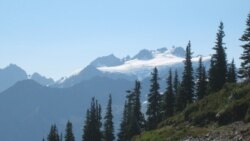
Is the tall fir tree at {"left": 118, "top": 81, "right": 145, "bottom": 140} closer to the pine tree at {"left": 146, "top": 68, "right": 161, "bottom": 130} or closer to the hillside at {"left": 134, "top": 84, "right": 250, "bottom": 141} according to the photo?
the pine tree at {"left": 146, "top": 68, "right": 161, "bottom": 130}

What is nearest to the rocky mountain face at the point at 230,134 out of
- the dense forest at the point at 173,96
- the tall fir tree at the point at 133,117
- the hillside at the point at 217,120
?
the hillside at the point at 217,120

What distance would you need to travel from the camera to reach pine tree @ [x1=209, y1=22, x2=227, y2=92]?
81.6m

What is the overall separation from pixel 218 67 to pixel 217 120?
137 feet

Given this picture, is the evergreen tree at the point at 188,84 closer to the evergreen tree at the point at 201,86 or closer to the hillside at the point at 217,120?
the evergreen tree at the point at 201,86

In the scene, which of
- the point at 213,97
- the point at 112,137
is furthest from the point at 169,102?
the point at 213,97

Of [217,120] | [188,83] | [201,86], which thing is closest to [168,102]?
[188,83]

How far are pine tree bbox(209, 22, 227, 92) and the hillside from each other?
30.0 metres

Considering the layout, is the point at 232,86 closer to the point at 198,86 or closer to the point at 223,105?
the point at 223,105

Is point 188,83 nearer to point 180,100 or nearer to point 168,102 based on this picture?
point 180,100

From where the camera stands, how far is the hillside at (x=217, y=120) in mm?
36312

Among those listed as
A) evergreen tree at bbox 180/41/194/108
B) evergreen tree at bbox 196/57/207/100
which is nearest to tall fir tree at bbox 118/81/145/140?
evergreen tree at bbox 180/41/194/108

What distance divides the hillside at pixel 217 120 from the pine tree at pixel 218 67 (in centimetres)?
2997

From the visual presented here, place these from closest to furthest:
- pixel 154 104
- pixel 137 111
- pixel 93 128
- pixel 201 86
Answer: pixel 201 86
pixel 154 104
pixel 137 111
pixel 93 128

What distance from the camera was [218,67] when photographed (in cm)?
8362
